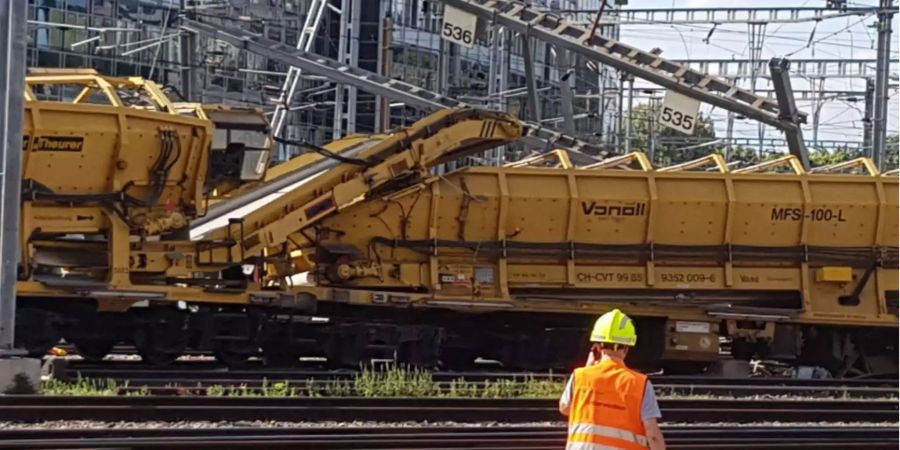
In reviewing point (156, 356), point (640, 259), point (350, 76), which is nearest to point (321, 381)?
point (156, 356)

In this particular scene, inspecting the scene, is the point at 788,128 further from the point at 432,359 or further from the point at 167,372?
the point at 167,372

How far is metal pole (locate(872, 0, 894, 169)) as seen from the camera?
1235 inches

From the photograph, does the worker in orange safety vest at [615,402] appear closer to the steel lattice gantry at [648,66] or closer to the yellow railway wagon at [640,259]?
the yellow railway wagon at [640,259]

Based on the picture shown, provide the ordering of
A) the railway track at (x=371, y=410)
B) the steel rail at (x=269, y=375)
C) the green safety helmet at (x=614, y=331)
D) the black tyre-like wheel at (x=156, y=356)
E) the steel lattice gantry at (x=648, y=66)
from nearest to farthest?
the green safety helmet at (x=614, y=331) → the railway track at (x=371, y=410) → the steel rail at (x=269, y=375) → the black tyre-like wheel at (x=156, y=356) → the steel lattice gantry at (x=648, y=66)

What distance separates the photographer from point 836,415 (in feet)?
50.6

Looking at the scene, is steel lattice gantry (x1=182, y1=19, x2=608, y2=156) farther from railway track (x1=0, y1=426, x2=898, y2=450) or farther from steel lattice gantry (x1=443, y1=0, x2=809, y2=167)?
railway track (x1=0, y1=426, x2=898, y2=450)

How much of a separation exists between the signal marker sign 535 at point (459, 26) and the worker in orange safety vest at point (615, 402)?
23.1 m

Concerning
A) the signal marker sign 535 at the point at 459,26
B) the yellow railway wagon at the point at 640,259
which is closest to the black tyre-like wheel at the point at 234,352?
the yellow railway wagon at the point at 640,259

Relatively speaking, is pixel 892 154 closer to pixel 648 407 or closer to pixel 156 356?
pixel 156 356

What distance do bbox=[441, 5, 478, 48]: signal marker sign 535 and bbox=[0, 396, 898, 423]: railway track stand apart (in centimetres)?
1557

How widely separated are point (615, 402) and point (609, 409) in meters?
0.05

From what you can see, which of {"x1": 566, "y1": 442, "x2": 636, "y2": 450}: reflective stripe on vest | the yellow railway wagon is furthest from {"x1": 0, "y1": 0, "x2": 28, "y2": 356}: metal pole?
{"x1": 566, "y1": 442, "x2": 636, "y2": 450}: reflective stripe on vest

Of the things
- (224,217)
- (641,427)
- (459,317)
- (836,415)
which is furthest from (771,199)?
(641,427)

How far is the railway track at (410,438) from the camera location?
1128 cm
